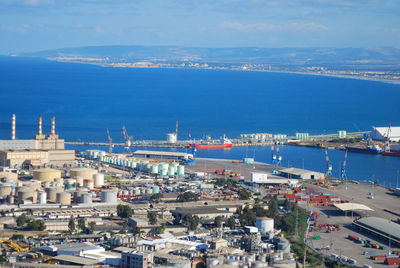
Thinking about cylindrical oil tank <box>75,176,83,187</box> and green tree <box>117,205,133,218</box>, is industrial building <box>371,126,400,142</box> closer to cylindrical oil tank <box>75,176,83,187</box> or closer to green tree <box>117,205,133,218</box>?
cylindrical oil tank <box>75,176,83,187</box>

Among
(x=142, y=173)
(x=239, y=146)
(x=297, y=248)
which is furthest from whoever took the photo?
(x=239, y=146)

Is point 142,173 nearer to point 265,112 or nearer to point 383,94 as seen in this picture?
point 265,112

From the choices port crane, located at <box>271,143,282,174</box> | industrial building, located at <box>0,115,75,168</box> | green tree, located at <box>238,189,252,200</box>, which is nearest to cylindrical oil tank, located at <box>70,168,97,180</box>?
industrial building, located at <box>0,115,75,168</box>

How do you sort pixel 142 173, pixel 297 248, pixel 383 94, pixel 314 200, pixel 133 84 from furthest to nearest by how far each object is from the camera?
pixel 133 84, pixel 383 94, pixel 142 173, pixel 314 200, pixel 297 248

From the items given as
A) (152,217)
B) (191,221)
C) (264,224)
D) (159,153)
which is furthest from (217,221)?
(159,153)

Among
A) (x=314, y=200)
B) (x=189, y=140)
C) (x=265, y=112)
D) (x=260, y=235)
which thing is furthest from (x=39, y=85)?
(x=260, y=235)

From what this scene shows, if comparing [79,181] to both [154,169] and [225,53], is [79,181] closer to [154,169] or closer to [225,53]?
[154,169]

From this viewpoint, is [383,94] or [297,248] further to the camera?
[383,94]
